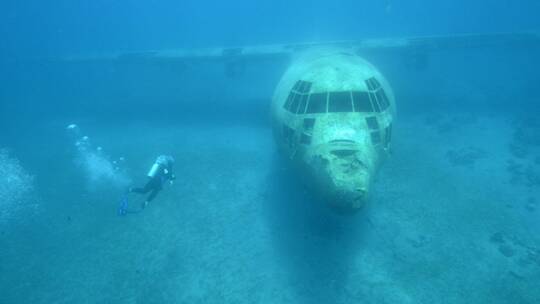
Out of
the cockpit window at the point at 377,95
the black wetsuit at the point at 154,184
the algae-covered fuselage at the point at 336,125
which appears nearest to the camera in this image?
the algae-covered fuselage at the point at 336,125

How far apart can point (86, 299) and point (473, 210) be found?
12228 mm

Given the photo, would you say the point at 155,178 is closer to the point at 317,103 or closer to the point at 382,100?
the point at 317,103

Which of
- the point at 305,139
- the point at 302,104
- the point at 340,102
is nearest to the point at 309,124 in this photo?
the point at 305,139

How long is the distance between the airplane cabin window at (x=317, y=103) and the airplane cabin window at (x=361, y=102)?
0.81 m

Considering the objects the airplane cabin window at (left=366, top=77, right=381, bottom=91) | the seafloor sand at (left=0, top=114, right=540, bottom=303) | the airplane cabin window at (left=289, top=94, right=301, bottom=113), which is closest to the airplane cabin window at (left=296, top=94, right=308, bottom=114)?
the airplane cabin window at (left=289, top=94, right=301, bottom=113)

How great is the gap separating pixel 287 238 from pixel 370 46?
570 inches

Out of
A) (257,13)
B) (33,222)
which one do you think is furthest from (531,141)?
(257,13)

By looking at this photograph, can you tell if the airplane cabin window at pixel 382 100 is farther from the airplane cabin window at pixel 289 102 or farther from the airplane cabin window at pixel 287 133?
the airplane cabin window at pixel 287 133

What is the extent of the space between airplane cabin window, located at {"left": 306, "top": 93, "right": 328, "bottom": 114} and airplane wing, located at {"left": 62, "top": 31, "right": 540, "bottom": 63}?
10.3 meters

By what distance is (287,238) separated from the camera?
967cm

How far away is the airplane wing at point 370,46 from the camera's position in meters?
19.1

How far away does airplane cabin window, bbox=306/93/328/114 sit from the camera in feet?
27.5

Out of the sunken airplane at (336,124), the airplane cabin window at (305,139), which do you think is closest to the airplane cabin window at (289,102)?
the sunken airplane at (336,124)

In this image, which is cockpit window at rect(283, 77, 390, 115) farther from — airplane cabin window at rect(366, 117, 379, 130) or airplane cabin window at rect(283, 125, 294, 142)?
airplane cabin window at rect(283, 125, 294, 142)
